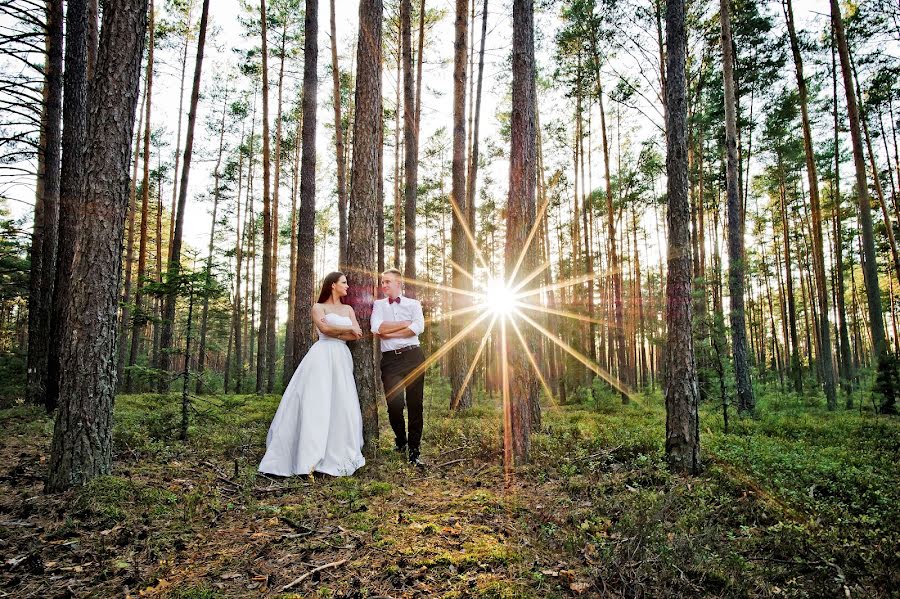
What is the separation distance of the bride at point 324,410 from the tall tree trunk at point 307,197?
4.60m

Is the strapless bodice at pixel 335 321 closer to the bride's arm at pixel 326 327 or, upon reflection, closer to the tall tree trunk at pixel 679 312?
the bride's arm at pixel 326 327

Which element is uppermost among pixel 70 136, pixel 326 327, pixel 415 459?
pixel 70 136

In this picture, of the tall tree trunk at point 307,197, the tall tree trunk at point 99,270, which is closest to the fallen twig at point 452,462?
the tall tree trunk at point 99,270

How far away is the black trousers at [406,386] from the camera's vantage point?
215 inches

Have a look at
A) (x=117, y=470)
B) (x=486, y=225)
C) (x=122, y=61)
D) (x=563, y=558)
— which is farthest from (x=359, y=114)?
(x=486, y=225)

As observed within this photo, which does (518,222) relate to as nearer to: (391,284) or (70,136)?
(391,284)

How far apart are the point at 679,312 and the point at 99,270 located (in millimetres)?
6340

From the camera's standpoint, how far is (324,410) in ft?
16.5

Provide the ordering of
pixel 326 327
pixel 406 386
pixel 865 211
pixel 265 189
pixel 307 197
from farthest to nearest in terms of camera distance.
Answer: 1. pixel 265 189
2. pixel 865 211
3. pixel 307 197
4. pixel 406 386
5. pixel 326 327

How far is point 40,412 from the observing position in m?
7.66

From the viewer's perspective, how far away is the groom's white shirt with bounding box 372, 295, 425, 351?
5.50m

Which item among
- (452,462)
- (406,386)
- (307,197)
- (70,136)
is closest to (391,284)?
(406,386)

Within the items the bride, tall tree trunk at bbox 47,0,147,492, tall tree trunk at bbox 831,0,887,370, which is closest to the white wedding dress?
the bride

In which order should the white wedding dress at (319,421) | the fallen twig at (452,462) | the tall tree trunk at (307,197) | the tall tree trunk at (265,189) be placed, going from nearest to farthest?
the white wedding dress at (319,421), the fallen twig at (452,462), the tall tree trunk at (307,197), the tall tree trunk at (265,189)
